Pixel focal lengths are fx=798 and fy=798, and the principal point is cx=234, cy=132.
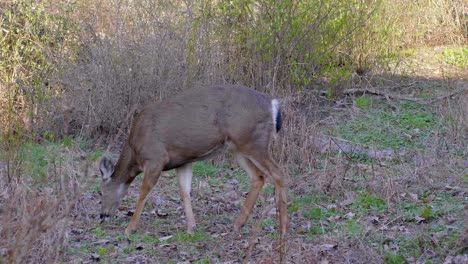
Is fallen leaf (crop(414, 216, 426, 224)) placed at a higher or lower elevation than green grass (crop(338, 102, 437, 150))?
higher

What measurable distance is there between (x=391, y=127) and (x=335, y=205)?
3.62 metres

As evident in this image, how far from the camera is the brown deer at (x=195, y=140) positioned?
8258mm

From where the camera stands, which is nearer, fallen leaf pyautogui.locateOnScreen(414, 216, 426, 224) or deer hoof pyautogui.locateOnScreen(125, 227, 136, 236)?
fallen leaf pyautogui.locateOnScreen(414, 216, 426, 224)

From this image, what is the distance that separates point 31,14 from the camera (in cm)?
1273

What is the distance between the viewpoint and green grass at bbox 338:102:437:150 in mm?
11555

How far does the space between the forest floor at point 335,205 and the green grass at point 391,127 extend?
0.05 ft

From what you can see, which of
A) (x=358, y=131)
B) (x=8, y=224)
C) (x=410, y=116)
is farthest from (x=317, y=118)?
(x=8, y=224)

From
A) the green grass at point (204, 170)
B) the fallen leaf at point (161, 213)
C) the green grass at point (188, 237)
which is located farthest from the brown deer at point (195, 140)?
the green grass at point (204, 170)

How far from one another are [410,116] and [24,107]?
235 inches

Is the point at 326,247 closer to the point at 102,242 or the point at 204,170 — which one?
the point at 102,242

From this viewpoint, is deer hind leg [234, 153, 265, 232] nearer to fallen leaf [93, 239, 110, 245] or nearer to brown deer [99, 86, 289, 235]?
brown deer [99, 86, 289, 235]

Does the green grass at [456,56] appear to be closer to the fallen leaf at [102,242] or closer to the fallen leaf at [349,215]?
the fallen leaf at [349,215]

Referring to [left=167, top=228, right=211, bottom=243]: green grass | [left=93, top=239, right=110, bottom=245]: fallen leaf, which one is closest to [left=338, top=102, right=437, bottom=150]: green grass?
[left=167, top=228, right=211, bottom=243]: green grass

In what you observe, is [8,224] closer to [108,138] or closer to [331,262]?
[331,262]
